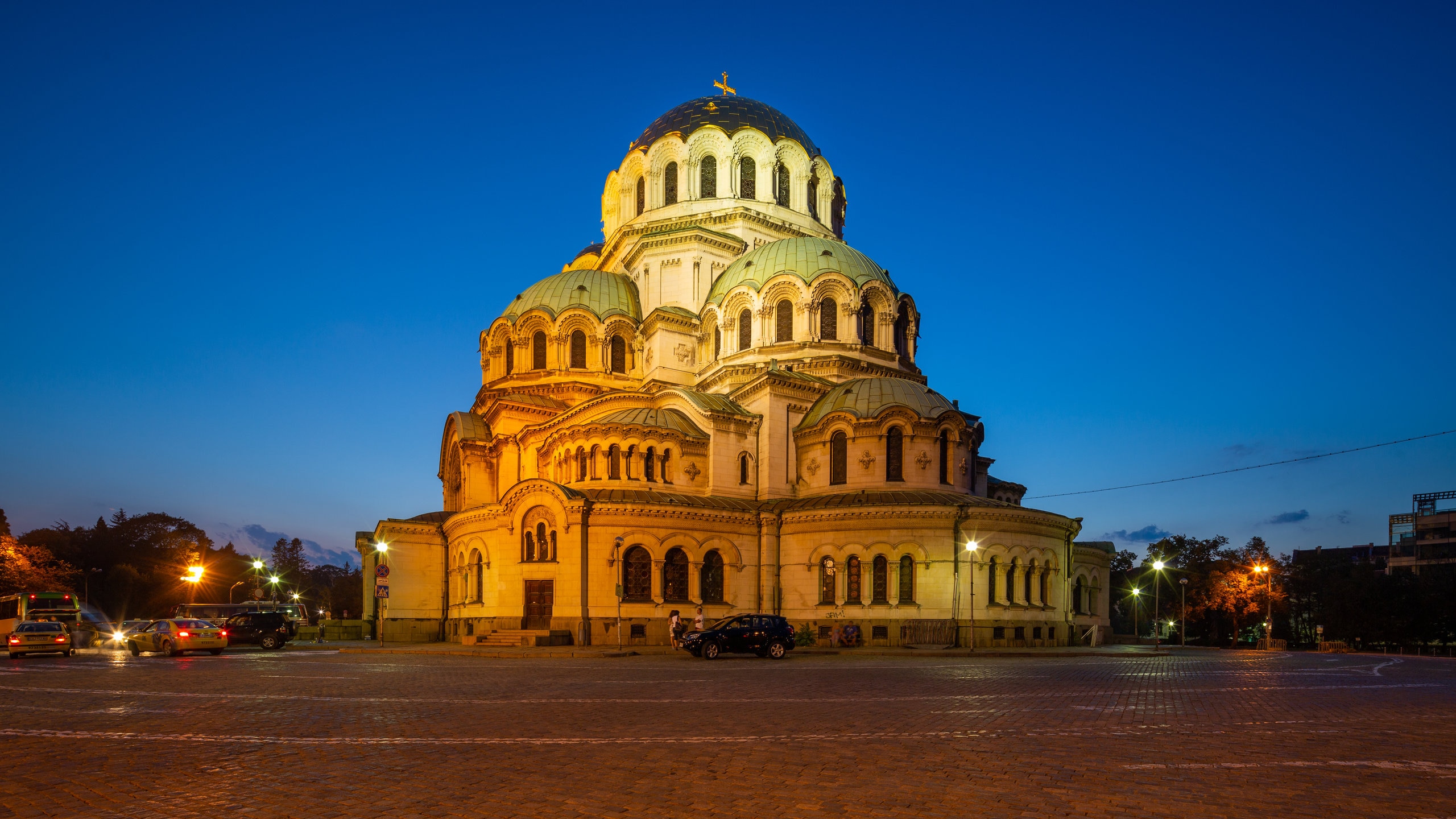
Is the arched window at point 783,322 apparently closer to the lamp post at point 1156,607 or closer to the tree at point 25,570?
the lamp post at point 1156,607

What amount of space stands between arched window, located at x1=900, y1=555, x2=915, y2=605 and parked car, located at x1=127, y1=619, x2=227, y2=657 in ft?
77.5

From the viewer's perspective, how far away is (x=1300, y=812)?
8062 mm

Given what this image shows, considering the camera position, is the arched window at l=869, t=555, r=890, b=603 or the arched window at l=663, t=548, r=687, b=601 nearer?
the arched window at l=869, t=555, r=890, b=603

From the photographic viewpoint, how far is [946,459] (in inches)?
1663

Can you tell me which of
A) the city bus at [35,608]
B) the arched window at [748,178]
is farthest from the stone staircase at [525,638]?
the arched window at [748,178]

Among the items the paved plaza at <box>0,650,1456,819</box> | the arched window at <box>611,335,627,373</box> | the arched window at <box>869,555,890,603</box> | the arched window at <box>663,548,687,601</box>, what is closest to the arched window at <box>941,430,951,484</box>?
the arched window at <box>869,555,890,603</box>

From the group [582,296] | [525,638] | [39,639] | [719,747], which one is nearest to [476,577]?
[525,638]

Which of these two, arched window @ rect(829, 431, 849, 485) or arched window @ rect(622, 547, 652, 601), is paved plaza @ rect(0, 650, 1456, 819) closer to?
arched window @ rect(622, 547, 652, 601)

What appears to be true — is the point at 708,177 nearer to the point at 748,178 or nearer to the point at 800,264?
the point at 748,178

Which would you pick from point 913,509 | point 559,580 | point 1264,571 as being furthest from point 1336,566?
point 559,580

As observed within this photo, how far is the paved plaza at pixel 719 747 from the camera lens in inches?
326

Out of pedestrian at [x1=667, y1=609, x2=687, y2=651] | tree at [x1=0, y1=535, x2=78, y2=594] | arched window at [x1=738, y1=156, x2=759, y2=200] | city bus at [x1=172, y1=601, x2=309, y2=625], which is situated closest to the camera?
pedestrian at [x1=667, y1=609, x2=687, y2=651]

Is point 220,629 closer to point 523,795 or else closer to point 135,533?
Answer: point 523,795

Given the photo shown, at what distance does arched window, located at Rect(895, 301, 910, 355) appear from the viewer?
157 ft
